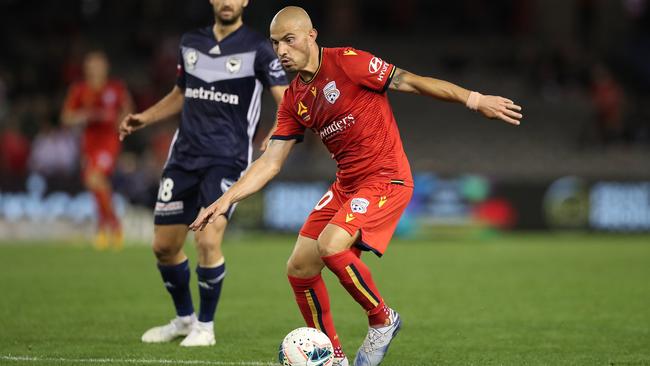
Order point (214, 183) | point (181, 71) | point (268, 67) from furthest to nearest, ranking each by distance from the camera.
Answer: point (181, 71) → point (268, 67) → point (214, 183)

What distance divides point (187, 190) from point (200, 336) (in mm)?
1059

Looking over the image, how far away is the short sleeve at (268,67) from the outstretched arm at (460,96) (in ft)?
5.38

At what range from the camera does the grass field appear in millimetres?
7637

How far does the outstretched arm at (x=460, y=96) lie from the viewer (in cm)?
645

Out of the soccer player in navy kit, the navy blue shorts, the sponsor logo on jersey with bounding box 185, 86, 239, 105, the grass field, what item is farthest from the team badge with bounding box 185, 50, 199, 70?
the grass field

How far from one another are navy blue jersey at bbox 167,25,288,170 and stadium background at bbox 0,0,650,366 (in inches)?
54.0

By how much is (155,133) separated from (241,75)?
16.0 metres

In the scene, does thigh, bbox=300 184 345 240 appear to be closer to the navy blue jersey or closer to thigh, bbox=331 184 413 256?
thigh, bbox=331 184 413 256

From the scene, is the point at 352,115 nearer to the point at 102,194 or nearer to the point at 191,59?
the point at 191,59

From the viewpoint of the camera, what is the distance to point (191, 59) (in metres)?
8.45

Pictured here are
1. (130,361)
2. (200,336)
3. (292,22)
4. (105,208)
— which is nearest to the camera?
(292,22)

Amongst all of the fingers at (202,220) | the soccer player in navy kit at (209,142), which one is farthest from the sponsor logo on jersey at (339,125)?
the soccer player in navy kit at (209,142)

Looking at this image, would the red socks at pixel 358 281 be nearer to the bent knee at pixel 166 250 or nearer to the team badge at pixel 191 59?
the bent knee at pixel 166 250

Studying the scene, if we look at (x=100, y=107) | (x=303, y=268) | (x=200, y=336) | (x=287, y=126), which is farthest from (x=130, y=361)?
(x=100, y=107)
